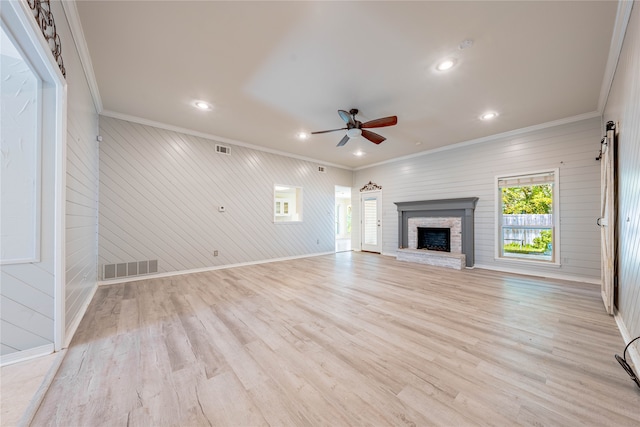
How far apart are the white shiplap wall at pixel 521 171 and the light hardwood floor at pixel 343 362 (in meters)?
1.10

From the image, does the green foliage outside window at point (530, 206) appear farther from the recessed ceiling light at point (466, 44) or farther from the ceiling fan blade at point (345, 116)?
the ceiling fan blade at point (345, 116)

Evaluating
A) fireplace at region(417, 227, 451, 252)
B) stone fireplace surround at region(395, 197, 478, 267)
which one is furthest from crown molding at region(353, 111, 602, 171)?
fireplace at region(417, 227, 451, 252)

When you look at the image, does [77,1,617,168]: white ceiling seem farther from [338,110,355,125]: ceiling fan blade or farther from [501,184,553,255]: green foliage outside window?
[501,184,553,255]: green foliage outside window

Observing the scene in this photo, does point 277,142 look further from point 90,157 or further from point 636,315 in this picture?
point 636,315

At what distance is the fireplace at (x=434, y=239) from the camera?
19.3 ft

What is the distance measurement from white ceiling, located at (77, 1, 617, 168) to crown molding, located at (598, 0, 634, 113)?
0.05 m

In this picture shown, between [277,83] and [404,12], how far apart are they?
1.71 m

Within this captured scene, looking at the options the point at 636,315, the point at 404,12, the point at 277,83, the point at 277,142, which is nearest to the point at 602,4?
the point at 404,12

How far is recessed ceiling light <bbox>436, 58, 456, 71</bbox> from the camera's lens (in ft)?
8.64

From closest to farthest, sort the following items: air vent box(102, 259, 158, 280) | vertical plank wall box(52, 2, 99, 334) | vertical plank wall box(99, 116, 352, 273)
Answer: vertical plank wall box(52, 2, 99, 334) → air vent box(102, 259, 158, 280) → vertical plank wall box(99, 116, 352, 273)

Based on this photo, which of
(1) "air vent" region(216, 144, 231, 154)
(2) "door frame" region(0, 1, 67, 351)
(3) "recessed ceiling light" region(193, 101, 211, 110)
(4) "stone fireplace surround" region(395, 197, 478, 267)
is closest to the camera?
(2) "door frame" region(0, 1, 67, 351)

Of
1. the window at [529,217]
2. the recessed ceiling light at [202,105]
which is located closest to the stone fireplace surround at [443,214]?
the window at [529,217]

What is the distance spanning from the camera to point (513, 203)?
493 centimetres

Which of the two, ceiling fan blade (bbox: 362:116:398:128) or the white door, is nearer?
ceiling fan blade (bbox: 362:116:398:128)
